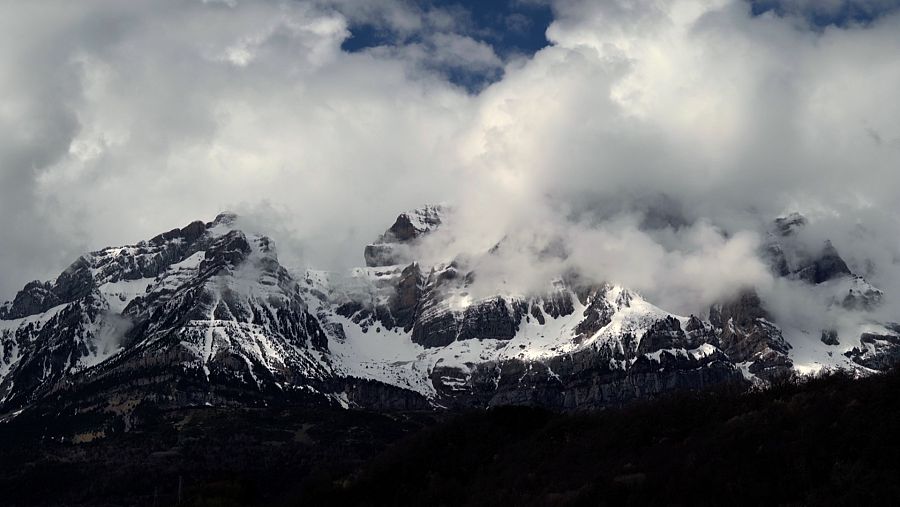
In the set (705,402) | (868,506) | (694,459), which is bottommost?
(868,506)

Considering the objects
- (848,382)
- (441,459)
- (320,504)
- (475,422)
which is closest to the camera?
(848,382)

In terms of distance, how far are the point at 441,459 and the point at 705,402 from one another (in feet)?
154

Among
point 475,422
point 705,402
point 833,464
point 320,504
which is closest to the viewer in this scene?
point 833,464

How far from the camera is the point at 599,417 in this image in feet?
508

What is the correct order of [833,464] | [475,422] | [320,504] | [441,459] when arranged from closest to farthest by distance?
[833,464], [320,504], [441,459], [475,422]

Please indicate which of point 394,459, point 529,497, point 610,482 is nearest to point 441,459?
point 394,459

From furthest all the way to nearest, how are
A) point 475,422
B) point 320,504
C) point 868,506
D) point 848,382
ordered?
point 475,422
point 320,504
point 848,382
point 868,506

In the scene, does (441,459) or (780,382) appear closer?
(780,382)

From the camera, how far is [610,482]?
102 metres

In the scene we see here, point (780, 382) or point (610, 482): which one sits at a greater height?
point (780, 382)

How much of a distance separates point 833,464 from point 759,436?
40.2 feet

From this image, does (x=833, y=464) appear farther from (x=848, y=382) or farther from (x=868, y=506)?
(x=848, y=382)

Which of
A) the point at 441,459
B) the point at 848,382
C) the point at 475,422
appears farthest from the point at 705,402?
the point at 475,422

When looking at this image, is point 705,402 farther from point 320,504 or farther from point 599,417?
point 320,504
